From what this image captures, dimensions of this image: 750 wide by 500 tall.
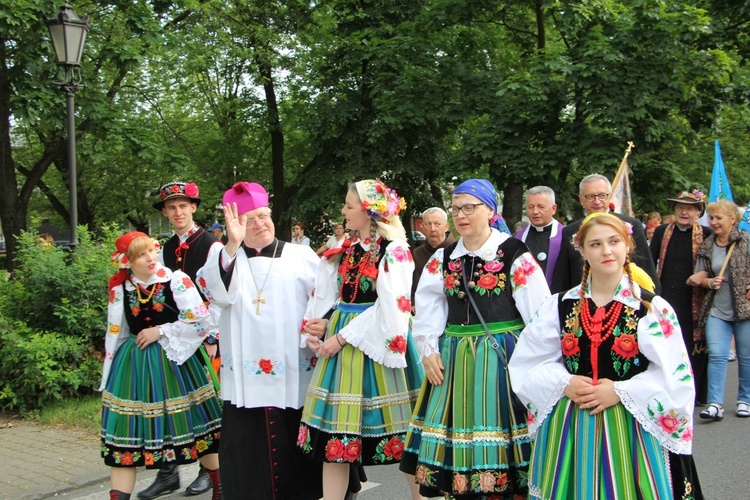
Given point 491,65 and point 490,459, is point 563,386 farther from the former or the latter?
point 491,65

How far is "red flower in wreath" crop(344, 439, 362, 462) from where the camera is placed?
13.6 feet

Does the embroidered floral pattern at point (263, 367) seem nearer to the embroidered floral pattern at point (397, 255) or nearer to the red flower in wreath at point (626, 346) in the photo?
the embroidered floral pattern at point (397, 255)

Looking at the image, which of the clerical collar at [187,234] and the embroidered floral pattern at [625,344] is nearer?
the embroidered floral pattern at [625,344]

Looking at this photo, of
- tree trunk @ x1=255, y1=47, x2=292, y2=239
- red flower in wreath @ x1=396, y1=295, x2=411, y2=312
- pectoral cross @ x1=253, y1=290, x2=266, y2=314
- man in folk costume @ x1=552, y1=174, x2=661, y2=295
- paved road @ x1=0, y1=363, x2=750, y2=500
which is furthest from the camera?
tree trunk @ x1=255, y1=47, x2=292, y2=239

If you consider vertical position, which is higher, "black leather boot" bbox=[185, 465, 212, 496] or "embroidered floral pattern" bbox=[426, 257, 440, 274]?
"embroidered floral pattern" bbox=[426, 257, 440, 274]

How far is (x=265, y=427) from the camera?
4.46m

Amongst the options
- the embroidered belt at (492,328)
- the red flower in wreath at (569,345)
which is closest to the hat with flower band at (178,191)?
the embroidered belt at (492,328)

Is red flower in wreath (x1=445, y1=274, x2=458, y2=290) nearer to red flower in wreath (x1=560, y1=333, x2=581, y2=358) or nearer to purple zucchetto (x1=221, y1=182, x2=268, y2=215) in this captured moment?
red flower in wreath (x1=560, y1=333, x2=581, y2=358)

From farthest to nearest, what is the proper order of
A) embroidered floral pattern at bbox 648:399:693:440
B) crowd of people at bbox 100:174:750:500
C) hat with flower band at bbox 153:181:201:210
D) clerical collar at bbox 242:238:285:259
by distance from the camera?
hat with flower band at bbox 153:181:201:210, clerical collar at bbox 242:238:285:259, crowd of people at bbox 100:174:750:500, embroidered floral pattern at bbox 648:399:693:440

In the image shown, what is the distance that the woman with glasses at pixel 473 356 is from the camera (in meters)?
3.67

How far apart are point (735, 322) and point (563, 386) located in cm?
463

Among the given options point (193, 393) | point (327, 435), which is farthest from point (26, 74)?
point (327, 435)

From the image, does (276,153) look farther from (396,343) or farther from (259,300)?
(396,343)

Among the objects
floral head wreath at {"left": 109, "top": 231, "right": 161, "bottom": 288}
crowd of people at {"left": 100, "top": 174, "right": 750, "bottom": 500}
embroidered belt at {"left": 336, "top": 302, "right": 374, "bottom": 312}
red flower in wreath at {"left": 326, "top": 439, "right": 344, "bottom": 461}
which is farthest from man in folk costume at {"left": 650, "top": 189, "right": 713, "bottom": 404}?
floral head wreath at {"left": 109, "top": 231, "right": 161, "bottom": 288}
